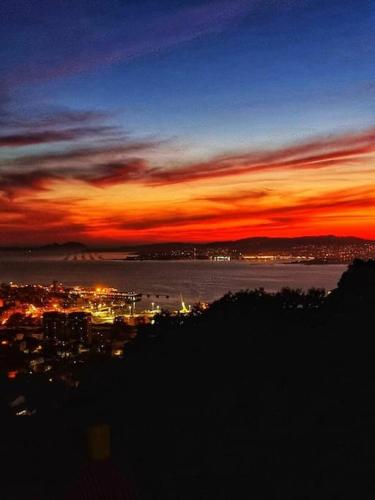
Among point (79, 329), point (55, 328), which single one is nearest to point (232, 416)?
point (79, 329)

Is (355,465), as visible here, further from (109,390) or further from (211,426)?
(109,390)

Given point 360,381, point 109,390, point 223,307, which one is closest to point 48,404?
point 109,390

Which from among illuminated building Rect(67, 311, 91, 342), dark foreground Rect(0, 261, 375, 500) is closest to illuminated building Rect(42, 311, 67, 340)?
illuminated building Rect(67, 311, 91, 342)

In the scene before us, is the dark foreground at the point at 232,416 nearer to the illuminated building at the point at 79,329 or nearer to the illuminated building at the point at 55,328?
the illuminated building at the point at 79,329

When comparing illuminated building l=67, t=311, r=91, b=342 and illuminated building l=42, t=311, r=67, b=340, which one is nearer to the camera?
illuminated building l=67, t=311, r=91, b=342

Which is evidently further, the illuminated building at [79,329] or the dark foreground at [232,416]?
the illuminated building at [79,329]

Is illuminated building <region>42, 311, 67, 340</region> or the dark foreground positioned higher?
the dark foreground

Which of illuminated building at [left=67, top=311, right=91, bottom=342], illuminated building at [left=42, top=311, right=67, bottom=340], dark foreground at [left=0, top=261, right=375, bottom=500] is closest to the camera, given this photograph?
dark foreground at [left=0, top=261, right=375, bottom=500]

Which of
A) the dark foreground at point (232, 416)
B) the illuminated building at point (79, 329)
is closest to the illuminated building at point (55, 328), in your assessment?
the illuminated building at point (79, 329)

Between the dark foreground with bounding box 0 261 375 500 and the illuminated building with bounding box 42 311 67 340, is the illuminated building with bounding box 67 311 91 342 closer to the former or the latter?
the illuminated building with bounding box 42 311 67 340
